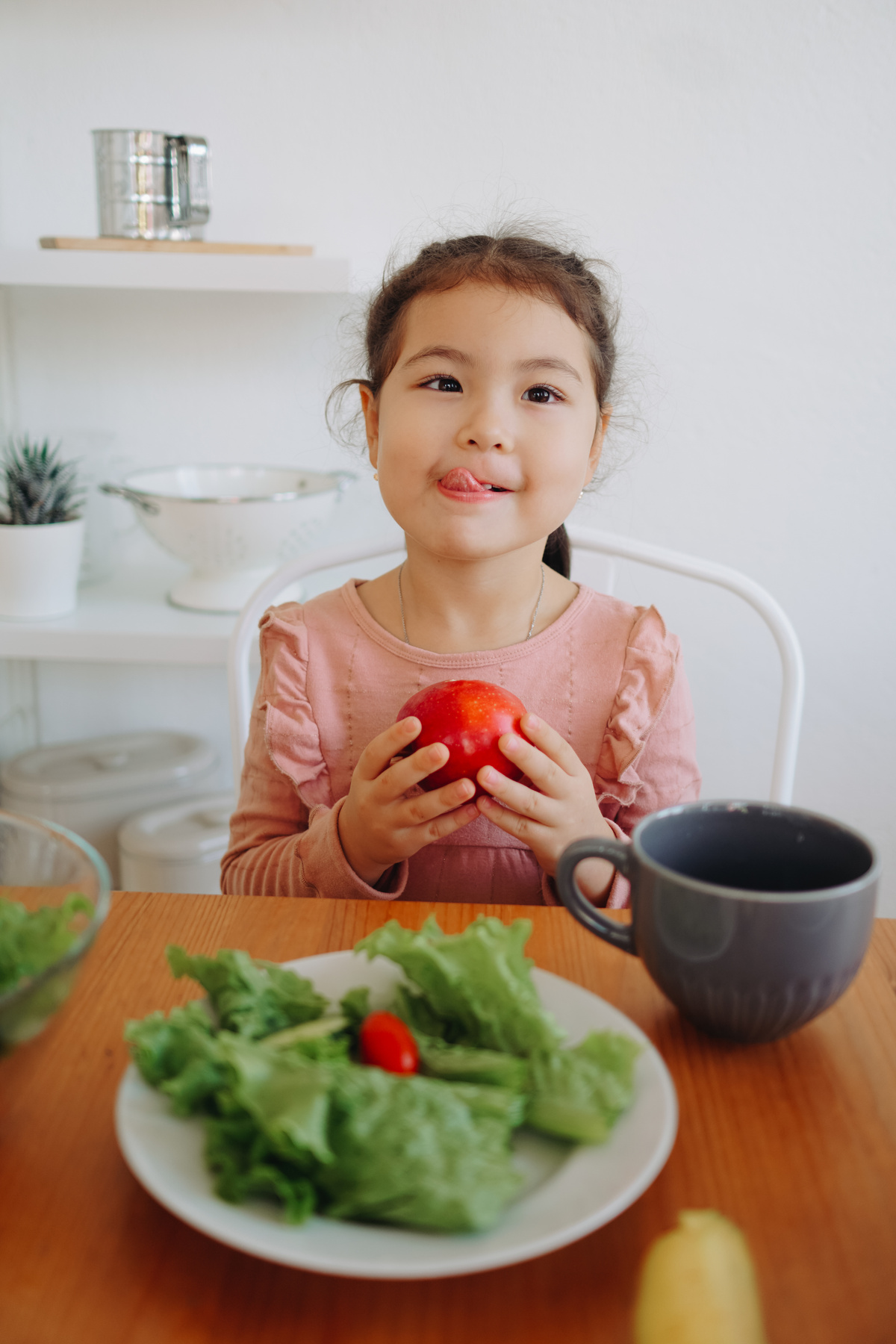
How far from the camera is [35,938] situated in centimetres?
48

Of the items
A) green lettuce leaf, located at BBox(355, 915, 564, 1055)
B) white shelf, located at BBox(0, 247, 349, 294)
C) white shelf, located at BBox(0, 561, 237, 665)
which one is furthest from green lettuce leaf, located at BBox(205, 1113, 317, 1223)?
white shelf, located at BBox(0, 247, 349, 294)

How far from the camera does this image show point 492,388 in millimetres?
957

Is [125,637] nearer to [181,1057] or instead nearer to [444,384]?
[444,384]

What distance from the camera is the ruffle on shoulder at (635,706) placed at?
104 centimetres

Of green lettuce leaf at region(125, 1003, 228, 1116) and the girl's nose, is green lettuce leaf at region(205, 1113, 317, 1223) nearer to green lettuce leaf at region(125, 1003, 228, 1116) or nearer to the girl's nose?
green lettuce leaf at region(125, 1003, 228, 1116)

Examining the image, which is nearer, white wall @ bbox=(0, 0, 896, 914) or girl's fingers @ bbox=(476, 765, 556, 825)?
girl's fingers @ bbox=(476, 765, 556, 825)

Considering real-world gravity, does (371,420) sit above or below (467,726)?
above

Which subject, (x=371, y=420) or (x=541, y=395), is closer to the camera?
(x=541, y=395)

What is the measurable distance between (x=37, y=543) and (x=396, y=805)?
3.28 ft

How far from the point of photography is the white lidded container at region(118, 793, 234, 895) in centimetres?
167

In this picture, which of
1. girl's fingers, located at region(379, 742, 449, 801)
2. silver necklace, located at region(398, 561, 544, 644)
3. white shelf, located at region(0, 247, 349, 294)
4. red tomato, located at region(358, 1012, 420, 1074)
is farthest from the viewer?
white shelf, located at region(0, 247, 349, 294)

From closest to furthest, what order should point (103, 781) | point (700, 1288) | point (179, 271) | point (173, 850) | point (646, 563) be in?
point (700, 1288)
point (646, 563)
point (179, 271)
point (173, 850)
point (103, 781)

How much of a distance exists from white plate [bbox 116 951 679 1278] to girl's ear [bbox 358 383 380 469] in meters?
0.75

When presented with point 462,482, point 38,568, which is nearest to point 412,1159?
point 462,482
